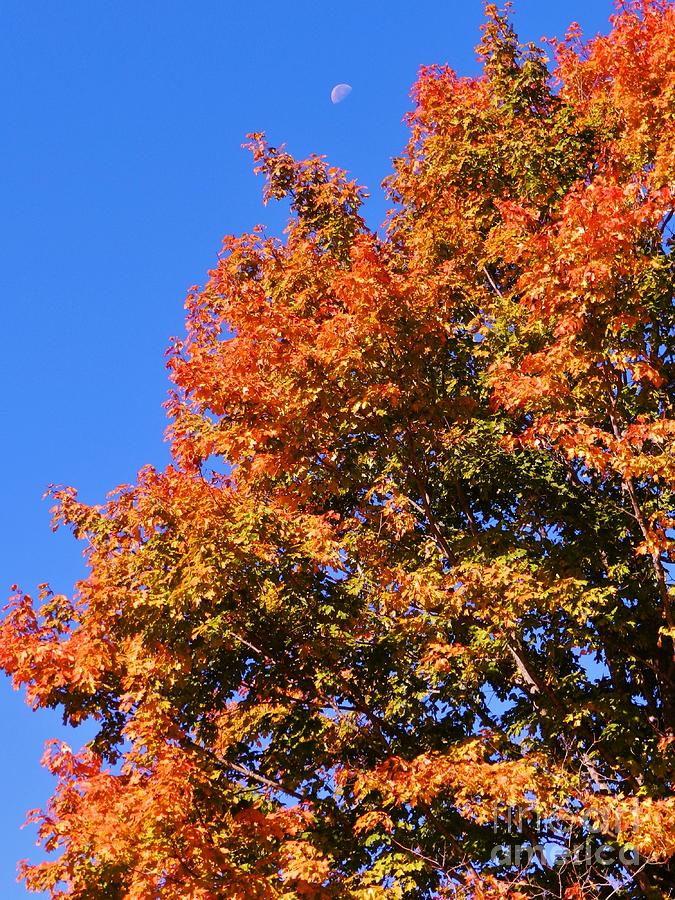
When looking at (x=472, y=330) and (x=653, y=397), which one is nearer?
(x=653, y=397)

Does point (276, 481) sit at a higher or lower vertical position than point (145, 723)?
higher

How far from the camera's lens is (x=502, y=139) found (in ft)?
39.0

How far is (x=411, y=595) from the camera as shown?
888 centimetres

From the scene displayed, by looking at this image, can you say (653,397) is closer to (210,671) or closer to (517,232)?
(517,232)

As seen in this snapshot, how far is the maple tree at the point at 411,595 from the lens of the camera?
26.7 ft

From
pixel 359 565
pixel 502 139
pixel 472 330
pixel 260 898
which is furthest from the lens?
pixel 502 139

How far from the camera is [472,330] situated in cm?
1116

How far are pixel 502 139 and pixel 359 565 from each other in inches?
245

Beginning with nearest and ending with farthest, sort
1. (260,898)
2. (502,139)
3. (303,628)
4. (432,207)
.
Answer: (260,898) < (303,628) < (502,139) < (432,207)

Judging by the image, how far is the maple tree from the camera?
320 inches

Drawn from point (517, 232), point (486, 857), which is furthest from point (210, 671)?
point (517, 232)

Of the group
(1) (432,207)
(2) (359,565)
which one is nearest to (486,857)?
(2) (359,565)

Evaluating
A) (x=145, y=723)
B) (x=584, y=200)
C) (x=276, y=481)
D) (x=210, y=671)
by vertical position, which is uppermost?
(x=584, y=200)

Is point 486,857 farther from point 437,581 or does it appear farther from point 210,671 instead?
point 210,671
